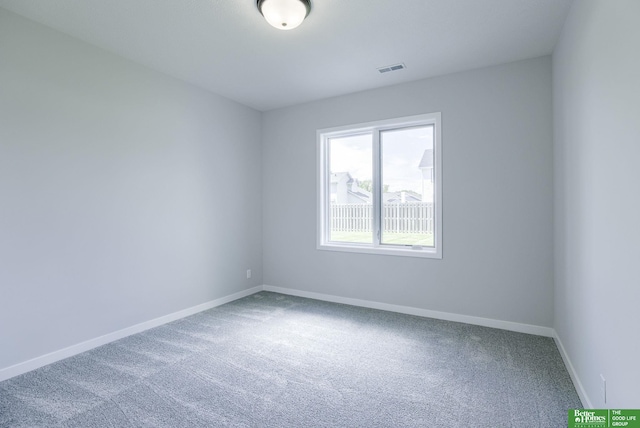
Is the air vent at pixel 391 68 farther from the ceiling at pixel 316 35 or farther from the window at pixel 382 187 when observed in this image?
the window at pixel 382 187

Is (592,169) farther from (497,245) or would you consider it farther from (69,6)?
(69,6)

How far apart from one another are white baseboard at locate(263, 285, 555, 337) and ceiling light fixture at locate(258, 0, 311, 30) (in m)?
3.19

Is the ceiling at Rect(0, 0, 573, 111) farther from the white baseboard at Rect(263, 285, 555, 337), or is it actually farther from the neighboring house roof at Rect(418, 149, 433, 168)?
the white baseboard at Rect(263, 285, 555, 337)

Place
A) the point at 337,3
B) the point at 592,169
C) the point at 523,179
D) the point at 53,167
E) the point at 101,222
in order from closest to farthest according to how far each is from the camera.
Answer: the point at 592,169, the point at 337,3, the point at 53,167, the point at 101,222, the point at 523,179

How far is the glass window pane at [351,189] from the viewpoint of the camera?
4285 mm

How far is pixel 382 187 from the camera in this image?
13.7 ft

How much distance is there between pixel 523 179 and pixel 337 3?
7.93 feet

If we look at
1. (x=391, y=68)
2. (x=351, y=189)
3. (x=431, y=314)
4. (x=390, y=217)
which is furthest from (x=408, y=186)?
(x=431, y=314)

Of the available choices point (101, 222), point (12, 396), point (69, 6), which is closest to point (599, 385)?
point (12, 396)

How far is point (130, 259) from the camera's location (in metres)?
3.23

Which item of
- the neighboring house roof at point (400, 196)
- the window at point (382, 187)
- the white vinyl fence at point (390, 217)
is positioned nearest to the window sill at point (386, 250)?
the window at point (382, 187)

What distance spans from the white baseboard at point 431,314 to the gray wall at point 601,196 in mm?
506

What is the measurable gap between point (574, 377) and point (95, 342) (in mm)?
3900

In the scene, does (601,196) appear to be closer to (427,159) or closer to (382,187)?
(427,159)
